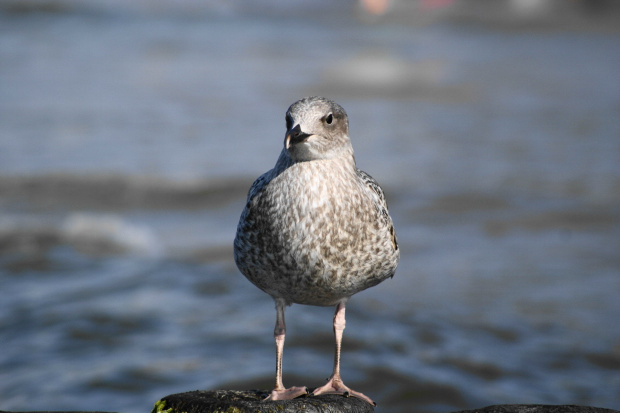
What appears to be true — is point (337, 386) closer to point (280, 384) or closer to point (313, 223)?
point (280, 384)

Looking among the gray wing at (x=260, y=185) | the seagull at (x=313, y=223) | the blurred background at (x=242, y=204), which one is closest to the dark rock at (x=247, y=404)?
the seagull at (x=313, y=223)

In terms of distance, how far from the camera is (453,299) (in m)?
13.4

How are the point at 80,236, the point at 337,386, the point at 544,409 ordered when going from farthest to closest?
the point at 80,236 → the point at 337,386 → the point at 544,409

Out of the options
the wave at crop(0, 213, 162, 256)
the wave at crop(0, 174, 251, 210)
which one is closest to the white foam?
the wave at crop(0, 213, 162, 256)

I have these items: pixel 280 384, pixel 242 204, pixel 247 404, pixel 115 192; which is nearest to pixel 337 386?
pixel 280 384

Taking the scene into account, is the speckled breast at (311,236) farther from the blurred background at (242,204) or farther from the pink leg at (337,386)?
the blurred background at (242,204)

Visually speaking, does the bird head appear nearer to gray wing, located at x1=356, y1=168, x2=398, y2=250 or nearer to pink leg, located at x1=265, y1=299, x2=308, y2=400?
gray wing, located at x1=356, y1=168, x2=398, y2=250

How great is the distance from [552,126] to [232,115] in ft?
31.3

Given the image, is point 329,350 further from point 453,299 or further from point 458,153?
point 458,153

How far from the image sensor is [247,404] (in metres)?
5.84

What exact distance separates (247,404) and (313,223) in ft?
4.46

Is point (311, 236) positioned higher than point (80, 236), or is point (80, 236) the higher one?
point (80, 236)

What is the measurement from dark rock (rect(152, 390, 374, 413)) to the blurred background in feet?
12.5

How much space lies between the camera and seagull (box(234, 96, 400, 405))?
19.4 feet
